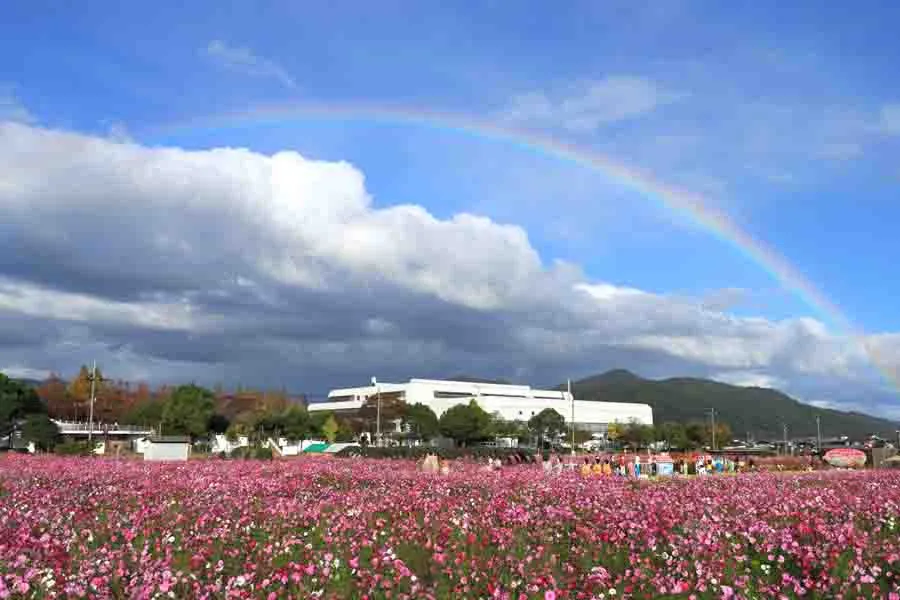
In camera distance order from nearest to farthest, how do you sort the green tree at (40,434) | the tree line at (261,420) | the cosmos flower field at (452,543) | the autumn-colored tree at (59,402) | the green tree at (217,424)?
the cosmos flower field at (452,543), the green tree at (40,434), the tree line at (261,420), the green tree at (217,424), the autumn-colored tree at (59,402)

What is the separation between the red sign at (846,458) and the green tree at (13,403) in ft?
230

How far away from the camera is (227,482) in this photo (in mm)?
21828

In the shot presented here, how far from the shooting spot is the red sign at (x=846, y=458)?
1807 inches

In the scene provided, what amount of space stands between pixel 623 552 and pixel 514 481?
36.5 feet

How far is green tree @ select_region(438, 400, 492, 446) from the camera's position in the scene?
121812 millimetres

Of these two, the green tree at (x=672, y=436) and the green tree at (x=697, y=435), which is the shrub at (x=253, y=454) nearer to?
the green tree at (x=672, y=436)

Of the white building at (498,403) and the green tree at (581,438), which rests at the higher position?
the white building at (498,403)

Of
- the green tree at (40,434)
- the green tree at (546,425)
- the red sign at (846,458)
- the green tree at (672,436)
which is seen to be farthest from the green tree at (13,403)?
the green tree at (672,436)

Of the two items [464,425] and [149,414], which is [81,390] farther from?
[464,425]

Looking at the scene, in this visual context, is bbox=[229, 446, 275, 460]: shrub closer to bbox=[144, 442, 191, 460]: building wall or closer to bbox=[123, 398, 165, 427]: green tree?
bbox=[144, 442, 191, 460]: building wall

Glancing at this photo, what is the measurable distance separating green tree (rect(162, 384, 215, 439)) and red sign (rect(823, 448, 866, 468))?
2777 inches

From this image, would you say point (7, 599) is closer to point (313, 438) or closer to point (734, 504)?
point (734, 504)

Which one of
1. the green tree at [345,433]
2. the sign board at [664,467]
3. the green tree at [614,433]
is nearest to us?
the sign board at [664,467]

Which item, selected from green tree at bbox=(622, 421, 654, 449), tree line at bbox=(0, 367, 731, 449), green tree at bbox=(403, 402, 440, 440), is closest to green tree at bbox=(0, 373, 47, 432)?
tree line at bbox=(0, 367, 731, 449)
